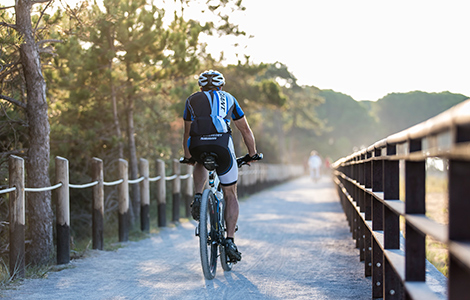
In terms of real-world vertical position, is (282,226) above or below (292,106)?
below

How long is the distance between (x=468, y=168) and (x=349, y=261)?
17.4 feet

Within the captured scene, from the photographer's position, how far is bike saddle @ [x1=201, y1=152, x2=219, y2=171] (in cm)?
574

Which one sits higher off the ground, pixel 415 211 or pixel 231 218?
pixel 415 211

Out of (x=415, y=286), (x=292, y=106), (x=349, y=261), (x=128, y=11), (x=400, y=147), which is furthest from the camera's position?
(x=292, y=106)

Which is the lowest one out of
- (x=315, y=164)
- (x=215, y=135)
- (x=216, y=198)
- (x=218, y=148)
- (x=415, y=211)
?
(x=315, y=164)

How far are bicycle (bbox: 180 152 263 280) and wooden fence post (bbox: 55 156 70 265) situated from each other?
74.5 inches

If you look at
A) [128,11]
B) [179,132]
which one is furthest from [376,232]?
[179,132]

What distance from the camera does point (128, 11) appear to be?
12.3 m

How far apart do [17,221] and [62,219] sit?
1199 mm

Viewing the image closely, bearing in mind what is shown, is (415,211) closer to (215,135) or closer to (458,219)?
(458,219)

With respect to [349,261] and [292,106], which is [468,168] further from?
[292,106]

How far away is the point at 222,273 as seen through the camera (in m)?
6.32

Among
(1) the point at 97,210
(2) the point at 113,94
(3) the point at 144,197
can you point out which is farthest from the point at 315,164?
(1) the point at 97,210

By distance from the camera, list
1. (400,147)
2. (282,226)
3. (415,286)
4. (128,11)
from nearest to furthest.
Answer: (415,286), (400,147), (282,226), (128,11)
